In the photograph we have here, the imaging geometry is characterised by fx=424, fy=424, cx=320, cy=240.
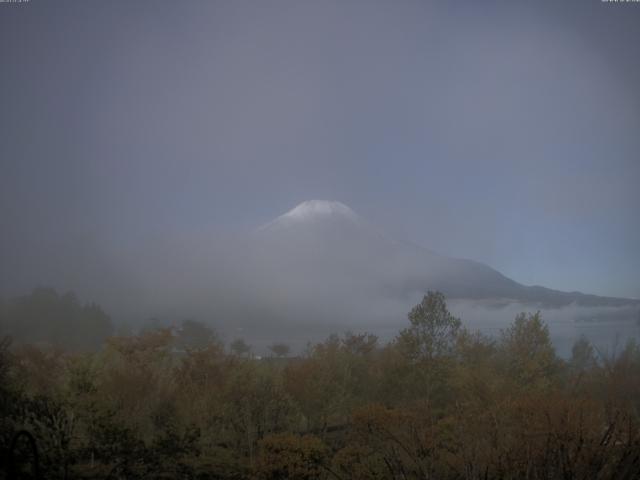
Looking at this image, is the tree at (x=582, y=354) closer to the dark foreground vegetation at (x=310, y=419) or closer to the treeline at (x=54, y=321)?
the dark foreground vegetation at (x=310, y=419)

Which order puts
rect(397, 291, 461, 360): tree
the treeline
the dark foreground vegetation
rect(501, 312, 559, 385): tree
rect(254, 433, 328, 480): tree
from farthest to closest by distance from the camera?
the treeline, rect(397, 291, 461, 360): tree, rect(501, 312, 559, 385): tree, rect(254, 433, 328, 480): tree, the dark foreground vegetation

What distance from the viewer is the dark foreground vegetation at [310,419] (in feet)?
31.8

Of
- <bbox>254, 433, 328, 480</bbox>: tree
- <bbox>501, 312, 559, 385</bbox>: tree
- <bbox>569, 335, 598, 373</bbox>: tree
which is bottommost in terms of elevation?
<bbox>569, 335, 598, 373</bbox>: tree

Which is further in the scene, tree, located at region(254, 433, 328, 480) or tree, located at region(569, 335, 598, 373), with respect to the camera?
tree, located at region(569, 335, 598, 373)

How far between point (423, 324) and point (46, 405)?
1881cm

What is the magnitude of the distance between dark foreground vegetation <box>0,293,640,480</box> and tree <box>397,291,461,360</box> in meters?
0.22

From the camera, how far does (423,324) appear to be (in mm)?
24828

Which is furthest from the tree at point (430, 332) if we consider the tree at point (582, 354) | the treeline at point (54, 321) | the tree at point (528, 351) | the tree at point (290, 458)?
the treeline at point (54, 321)

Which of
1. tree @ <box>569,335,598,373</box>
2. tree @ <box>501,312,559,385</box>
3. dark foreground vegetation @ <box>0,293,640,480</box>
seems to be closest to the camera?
dark foreground vegetation @ <box>0,293,640,480</box>

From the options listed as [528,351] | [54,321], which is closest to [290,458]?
[528,351]

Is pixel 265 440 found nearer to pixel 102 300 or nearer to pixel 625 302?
pixel 102 300

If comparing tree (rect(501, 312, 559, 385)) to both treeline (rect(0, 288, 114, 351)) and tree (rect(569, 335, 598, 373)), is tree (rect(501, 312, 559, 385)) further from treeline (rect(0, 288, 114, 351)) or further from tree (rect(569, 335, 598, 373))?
treeline (rect(0, 288, 114, 351))

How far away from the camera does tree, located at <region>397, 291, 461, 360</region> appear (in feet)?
79.0

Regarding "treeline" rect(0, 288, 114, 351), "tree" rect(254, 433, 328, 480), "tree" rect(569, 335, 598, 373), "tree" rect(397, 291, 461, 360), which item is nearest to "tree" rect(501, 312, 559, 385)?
"tree" rect(397, 291, 461, 360)
